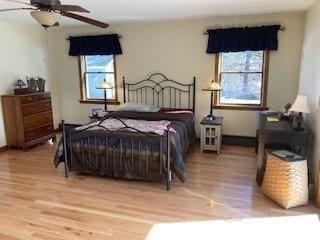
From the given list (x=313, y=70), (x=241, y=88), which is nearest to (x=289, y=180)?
(x=313, y=70)

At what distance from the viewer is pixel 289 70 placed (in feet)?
15.4

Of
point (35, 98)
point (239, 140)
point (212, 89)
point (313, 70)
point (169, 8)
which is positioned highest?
point (169, 8)

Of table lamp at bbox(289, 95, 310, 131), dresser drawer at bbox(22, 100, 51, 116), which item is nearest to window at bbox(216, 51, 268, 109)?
table lamp at bbox(289, 95, 310, 131)

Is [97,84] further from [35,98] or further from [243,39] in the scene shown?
[243,39]

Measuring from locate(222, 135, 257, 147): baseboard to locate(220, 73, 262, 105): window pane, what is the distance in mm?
669

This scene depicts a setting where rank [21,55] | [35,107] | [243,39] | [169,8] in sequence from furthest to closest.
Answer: [21,55] < [35,107] < [243,39] < [169,8]

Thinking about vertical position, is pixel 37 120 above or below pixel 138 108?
below

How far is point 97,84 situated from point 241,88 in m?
3.05

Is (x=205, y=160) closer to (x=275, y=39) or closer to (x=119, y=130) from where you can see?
(x=119, y=130)

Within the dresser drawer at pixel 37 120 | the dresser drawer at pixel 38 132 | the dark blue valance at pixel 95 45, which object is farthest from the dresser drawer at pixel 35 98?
the dark blue valance at pixel 95 45

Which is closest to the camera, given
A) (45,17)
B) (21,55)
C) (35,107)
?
(45,17)

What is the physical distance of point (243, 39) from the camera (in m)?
4.71

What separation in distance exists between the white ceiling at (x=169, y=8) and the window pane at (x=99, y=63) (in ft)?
3.34

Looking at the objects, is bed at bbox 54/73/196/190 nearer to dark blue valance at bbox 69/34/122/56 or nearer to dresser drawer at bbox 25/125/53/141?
dresser drawer at bbox 25/125/53/141
